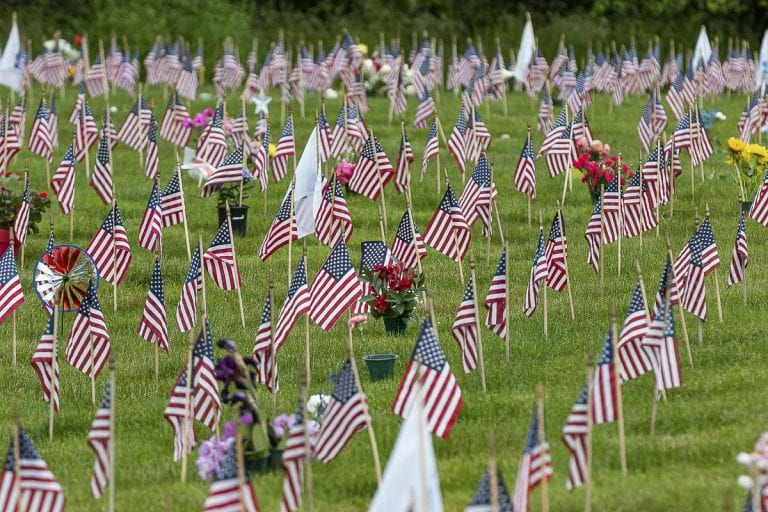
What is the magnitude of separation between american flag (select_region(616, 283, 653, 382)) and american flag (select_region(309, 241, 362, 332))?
2.75 m

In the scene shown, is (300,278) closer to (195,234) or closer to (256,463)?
(256,463)

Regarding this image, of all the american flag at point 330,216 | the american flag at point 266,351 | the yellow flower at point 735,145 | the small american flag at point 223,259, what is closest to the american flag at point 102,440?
the american flag at point 266,351

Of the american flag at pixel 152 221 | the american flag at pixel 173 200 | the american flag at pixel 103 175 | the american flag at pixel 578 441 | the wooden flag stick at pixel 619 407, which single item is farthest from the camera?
the american flag at pixel 103 175

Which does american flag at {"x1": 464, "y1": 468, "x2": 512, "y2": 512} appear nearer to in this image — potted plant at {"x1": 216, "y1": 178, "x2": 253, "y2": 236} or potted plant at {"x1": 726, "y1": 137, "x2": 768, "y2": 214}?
potted plant at {"x1": 726, "y1": 137, "x2": 768, "y2": 214}

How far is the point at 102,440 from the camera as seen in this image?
11.6 metres

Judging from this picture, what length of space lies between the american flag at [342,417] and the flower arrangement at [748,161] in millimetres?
11027

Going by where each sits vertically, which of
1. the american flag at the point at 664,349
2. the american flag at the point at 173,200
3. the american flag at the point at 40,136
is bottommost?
the american flag at the point at 664,349

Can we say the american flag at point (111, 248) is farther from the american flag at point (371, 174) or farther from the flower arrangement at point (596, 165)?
the flower arrangement at point (596, 165)

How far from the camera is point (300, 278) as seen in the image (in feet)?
48.7

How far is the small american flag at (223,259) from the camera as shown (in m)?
17.3

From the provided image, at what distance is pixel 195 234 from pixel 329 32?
22.6 m

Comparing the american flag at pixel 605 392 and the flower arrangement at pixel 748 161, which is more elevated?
the flower arrangement at pixel 748 161

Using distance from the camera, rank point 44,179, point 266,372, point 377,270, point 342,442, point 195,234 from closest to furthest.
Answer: point 342,442 → point 266,372 → point 377,270 → point 195,234 → point 44,179

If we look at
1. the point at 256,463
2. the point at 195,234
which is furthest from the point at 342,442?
the point at 195,234
